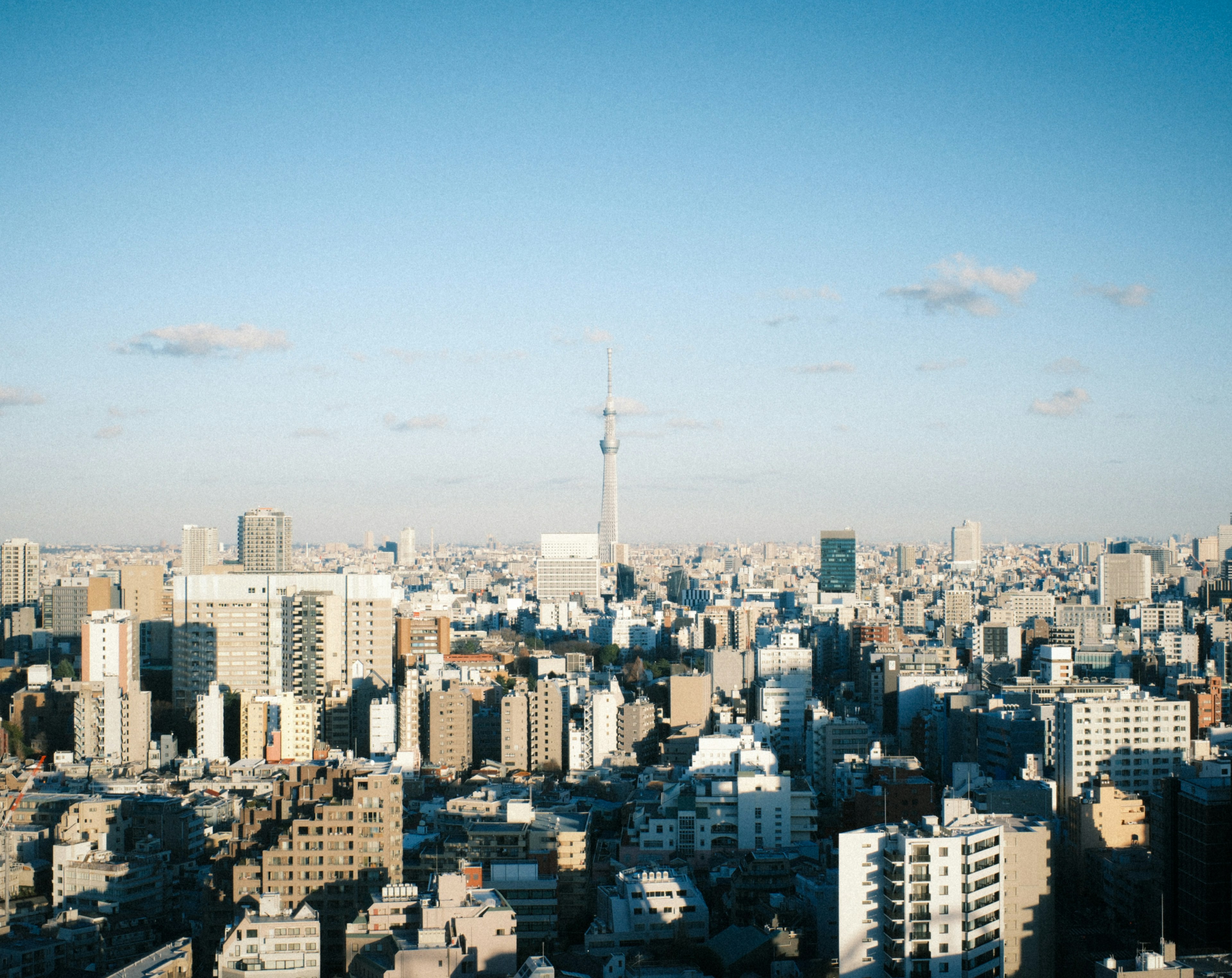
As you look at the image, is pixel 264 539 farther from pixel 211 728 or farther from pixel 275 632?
pixel 211 728

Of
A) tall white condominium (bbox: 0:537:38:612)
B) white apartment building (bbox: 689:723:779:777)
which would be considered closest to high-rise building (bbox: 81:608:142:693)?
white apartment building (bbox: 689:723:779:777)

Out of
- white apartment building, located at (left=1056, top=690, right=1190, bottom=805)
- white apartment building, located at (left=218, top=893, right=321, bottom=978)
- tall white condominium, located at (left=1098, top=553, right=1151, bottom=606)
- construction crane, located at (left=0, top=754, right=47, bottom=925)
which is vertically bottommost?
construction crane, located at (left=0, top=754, right=47, bottom=925)

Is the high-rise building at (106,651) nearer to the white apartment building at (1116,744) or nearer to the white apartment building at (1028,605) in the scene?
the white apartment building at (1116,744)

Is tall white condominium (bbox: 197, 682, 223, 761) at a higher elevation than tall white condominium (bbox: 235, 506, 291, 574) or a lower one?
lower

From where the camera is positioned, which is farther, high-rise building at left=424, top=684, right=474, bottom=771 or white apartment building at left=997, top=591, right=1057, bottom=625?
white apartment building at left=997, top=591, right=1057, bottom=625

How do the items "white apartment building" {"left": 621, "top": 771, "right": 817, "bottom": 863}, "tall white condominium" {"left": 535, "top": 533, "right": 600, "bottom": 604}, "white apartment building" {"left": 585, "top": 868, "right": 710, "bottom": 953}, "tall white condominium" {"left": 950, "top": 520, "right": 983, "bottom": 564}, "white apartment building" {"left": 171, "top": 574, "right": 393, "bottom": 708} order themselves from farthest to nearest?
"tall white condominium" {"left": 950, "top": 520, "right": 983, "bottom": 564} → "tall white condominium" {"left": 535, "top": 533, "right": 600, "bottom": 604} → "white apartment building" {"left": 171, "top": 574, "right": 393, "bottom": 708} → "white apartment building" {"left": 621, "top": 771, "right": 817, "bottom": 863} → "white apartment building" {"left": 585, "top": 868, "right": 710, "bottom": 953}

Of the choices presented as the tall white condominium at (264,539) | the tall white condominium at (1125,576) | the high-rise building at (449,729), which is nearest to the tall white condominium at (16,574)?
the tall white condominium at (264,539)

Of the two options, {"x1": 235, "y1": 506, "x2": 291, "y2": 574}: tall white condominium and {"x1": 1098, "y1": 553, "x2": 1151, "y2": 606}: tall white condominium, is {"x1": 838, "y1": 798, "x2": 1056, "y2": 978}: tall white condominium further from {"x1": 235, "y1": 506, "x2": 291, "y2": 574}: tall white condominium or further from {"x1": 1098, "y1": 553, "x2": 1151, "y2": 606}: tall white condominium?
{"x1": 1098, "y1": 553, "x2": 1151, "y2": 606}: tall white condominium
